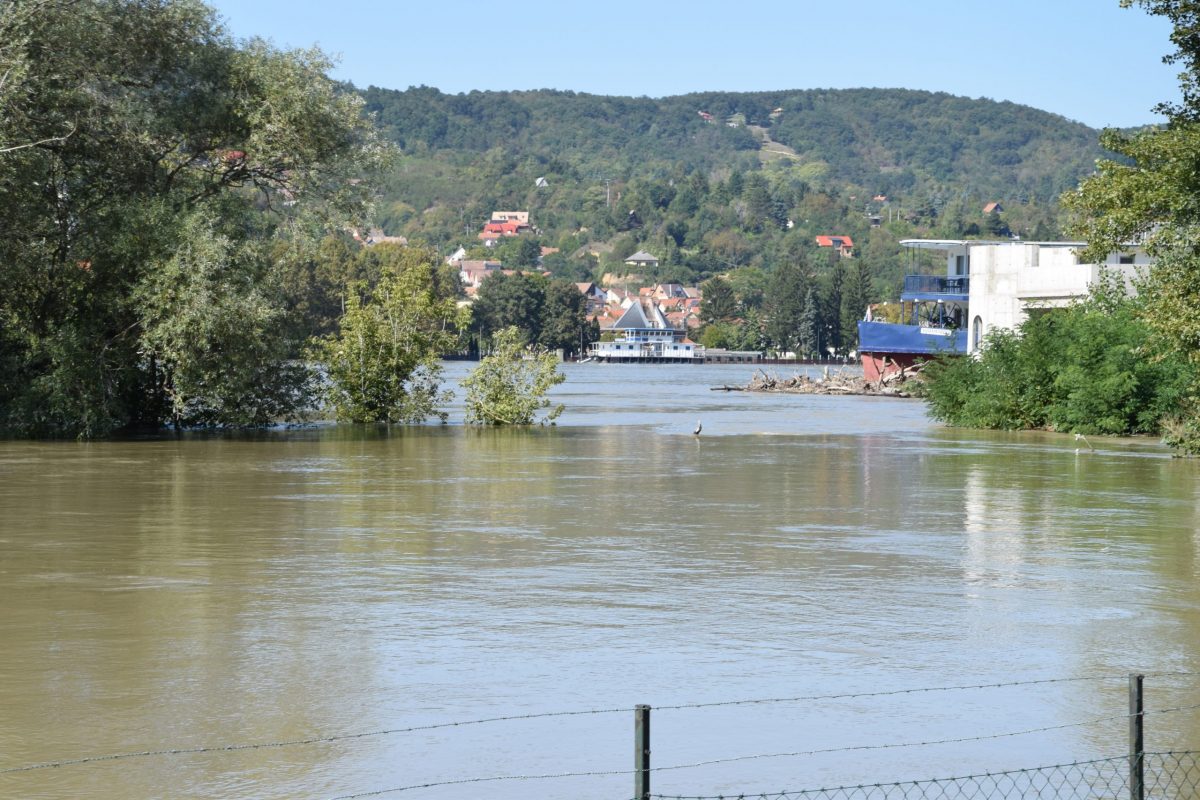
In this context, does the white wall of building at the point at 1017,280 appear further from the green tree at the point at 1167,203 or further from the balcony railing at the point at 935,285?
the green tree at the point at 1167,203

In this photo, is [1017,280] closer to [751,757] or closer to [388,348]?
[388,348]

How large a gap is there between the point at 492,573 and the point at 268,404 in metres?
27.0

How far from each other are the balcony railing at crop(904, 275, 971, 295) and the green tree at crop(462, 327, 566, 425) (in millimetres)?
39758

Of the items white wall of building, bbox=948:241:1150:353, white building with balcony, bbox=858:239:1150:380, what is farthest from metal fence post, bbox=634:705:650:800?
white wall of building, bbox=948:241:1150:353

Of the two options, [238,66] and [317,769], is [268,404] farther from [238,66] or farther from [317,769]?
[317,769]

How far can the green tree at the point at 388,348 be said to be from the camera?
1750 inches

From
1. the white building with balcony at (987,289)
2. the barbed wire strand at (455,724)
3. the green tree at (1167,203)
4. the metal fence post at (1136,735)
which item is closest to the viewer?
the metal fence post at (1136,735)

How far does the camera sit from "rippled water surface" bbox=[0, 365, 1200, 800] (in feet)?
33.2

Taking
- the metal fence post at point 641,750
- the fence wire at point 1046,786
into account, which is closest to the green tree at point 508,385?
the fence wire at point 1046,786

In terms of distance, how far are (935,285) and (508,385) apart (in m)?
43.2

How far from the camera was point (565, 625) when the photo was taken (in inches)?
566

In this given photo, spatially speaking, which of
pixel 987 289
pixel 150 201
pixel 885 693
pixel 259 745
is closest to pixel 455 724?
pixel 259 745

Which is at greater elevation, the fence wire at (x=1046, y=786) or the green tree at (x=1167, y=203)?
the green tree at (x=1167, y=203)

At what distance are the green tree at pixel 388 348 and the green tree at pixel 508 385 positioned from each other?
1.29 meters
